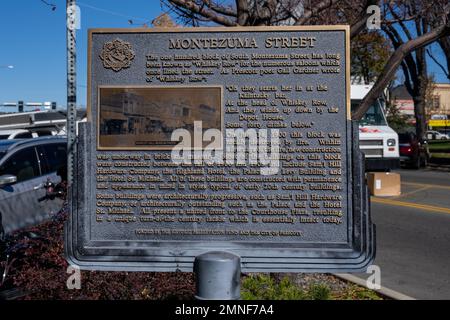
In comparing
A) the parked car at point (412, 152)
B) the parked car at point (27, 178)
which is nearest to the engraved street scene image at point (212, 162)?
the parked car at point (27, 178)

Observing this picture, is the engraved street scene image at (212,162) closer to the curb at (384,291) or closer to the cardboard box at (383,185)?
the curb at (384,291)

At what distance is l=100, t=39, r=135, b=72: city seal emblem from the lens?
4828 mm

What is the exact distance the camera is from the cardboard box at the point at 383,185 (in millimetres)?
14961

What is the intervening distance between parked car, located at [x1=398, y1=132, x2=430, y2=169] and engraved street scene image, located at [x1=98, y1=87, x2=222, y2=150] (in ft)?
76.4

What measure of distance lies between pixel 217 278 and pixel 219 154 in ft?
3.62

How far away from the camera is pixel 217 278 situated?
4.22 metres

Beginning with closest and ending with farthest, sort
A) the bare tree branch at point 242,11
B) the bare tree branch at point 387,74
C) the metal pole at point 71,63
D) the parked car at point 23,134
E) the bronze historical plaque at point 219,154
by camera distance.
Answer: the bronze historical plaque at point 219,154, the metal pole at point 71,63, the bare tree branch at point 242,11, the bare tree branch at point 387,74, the parked car at point 23,134

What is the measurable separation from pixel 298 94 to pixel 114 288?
8.03 feet

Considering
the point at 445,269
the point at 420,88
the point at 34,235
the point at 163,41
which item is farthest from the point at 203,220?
the point at 420,88

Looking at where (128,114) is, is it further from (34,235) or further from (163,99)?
(34,235)

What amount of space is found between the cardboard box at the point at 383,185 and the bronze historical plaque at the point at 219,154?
35.3ft

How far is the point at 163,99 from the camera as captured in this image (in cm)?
476

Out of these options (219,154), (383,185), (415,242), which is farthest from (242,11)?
(383,185)

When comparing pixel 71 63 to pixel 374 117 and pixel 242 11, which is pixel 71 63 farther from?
pixel 374 117
